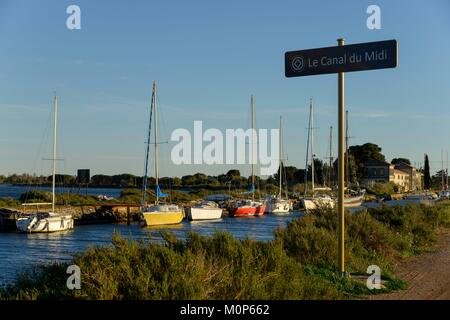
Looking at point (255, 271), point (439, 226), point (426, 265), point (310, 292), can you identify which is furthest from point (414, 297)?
point (439, 226)

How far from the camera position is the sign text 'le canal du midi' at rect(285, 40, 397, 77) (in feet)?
31.7

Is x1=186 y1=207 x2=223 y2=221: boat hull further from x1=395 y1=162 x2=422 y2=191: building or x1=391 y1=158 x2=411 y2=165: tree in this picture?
x1=391 y1=158 x2=411 y2=165: tree

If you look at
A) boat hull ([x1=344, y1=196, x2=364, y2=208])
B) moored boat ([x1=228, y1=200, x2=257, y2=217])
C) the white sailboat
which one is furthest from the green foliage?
the white sailboat

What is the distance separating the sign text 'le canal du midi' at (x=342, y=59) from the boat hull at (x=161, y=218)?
37629mm

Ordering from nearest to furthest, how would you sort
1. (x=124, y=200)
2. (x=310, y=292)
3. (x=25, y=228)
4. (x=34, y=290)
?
(x=34, y=290), (x=310, y=292), (x=25, y=228), (x=124, y=200)

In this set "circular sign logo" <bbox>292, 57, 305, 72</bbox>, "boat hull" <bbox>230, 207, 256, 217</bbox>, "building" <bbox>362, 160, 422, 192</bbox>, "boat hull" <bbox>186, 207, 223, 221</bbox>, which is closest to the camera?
"circular sign logo" <bbox>292, 57, 305, 72</bbox>

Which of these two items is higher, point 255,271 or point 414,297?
point 255,271

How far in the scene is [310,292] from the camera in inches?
364

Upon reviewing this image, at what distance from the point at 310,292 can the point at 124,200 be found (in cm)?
6835

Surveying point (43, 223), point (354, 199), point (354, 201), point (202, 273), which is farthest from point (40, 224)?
point (354, 199)

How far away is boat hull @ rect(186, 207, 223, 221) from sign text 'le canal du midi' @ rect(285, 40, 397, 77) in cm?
4501

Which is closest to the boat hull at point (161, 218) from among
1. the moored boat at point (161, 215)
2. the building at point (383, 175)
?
the moored boat at point (161, 215)
